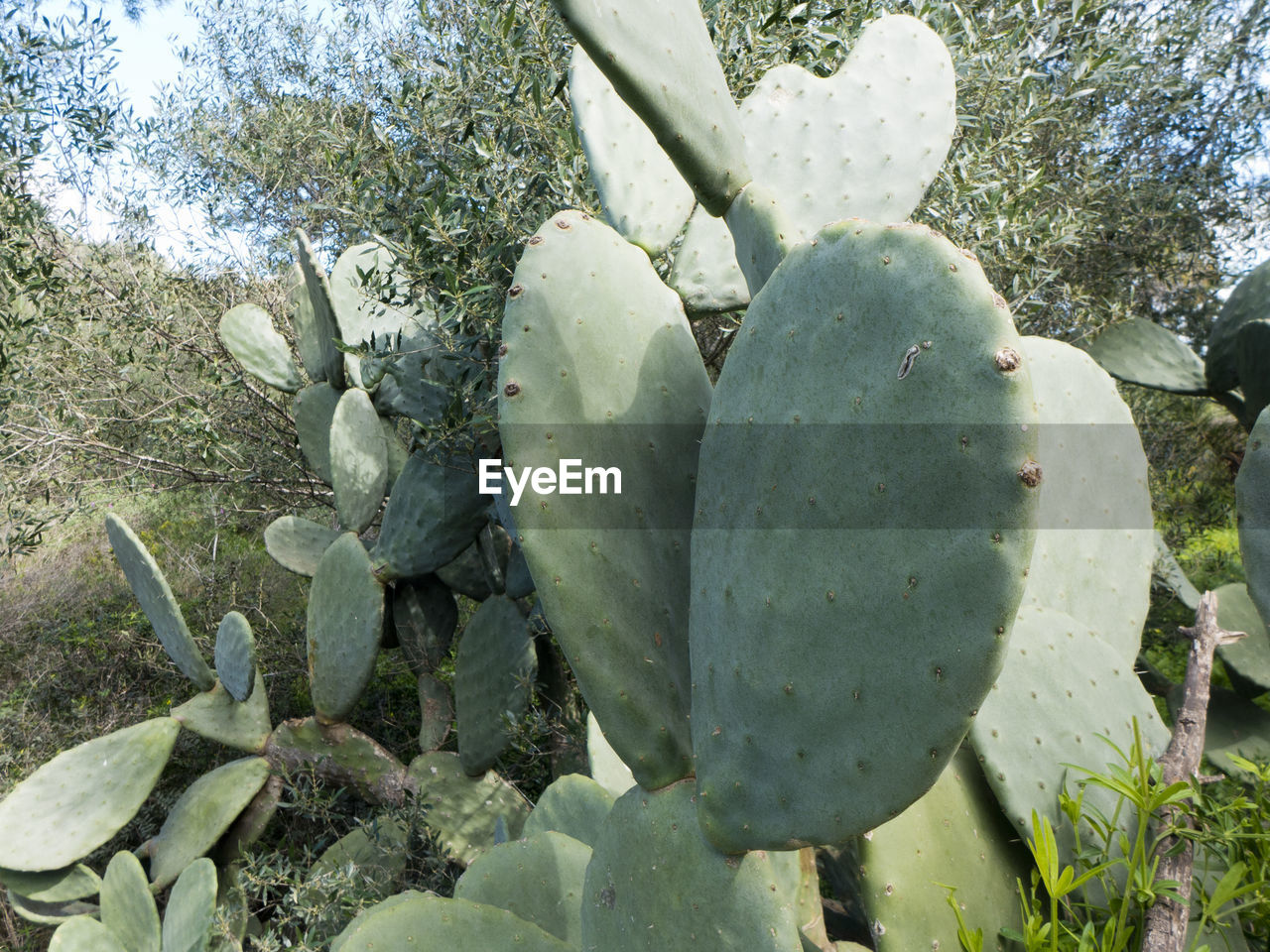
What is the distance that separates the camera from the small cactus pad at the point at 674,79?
109 centimetres

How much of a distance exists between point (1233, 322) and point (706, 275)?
2.20m

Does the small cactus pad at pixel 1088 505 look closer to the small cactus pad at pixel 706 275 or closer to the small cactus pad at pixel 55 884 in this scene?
the small cactus pad at pixel 706 275

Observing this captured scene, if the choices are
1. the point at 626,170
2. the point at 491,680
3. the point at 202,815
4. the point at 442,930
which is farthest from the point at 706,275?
the point at 202,815

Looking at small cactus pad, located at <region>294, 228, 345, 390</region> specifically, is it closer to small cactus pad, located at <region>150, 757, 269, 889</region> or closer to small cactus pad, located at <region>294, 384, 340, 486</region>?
small cactus pad, located at <region>294, 384, 340, 486</region>

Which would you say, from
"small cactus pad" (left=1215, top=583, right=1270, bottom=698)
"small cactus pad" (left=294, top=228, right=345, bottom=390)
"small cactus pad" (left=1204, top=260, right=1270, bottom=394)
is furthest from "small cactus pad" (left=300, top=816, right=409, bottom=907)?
"small cactus pad" (left=1204, top=260, right=1270, bottom=394)

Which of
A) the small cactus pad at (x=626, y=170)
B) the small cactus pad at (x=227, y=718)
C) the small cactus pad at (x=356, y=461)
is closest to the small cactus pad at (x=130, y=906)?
the small cactus pad at (x=227, y=718)

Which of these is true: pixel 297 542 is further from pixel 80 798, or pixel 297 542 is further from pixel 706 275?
pixel 706 275

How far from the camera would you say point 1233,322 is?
2924mm

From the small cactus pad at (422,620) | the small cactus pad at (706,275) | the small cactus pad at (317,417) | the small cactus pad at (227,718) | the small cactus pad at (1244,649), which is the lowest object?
the small cactus pad at (227,718)

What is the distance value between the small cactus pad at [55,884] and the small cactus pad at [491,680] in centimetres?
→ 127

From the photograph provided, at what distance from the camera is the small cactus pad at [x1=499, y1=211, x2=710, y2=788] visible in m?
1.06

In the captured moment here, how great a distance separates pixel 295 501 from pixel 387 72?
85.1 inches

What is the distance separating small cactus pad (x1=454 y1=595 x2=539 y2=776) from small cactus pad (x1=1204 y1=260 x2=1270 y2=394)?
248 cm

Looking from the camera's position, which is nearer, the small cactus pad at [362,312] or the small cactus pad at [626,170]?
the small cactus pad at [626,170]
